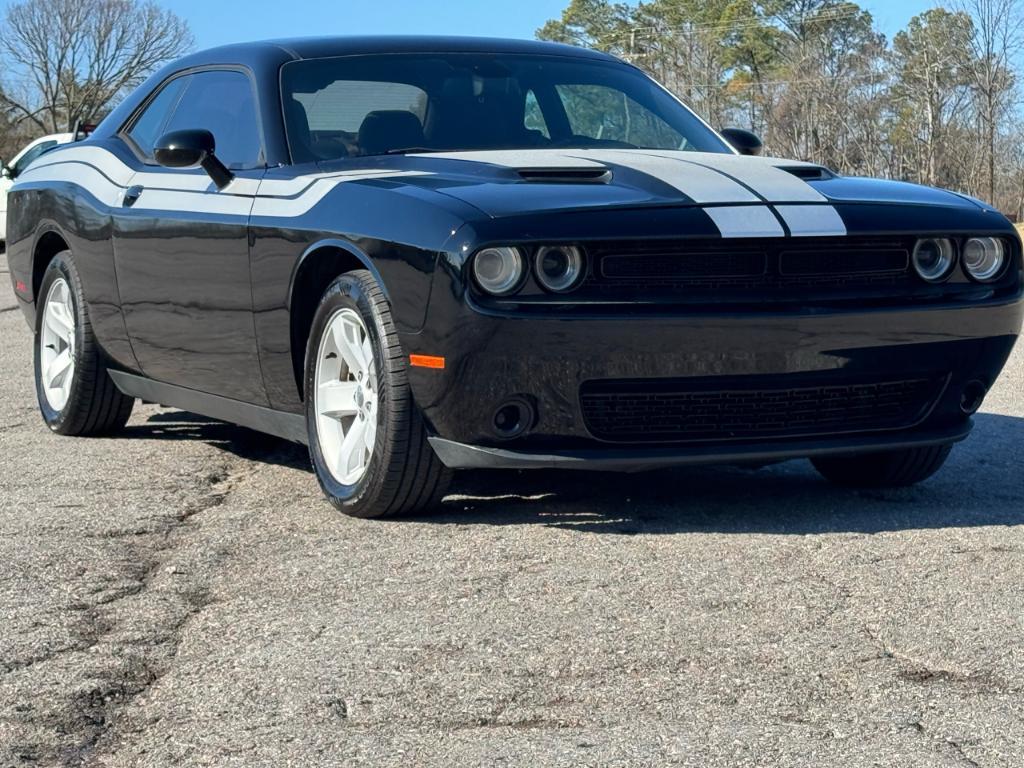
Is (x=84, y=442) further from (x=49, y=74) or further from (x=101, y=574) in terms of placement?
(x=49, y=74)

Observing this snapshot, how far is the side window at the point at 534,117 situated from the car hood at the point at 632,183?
1.16 feet

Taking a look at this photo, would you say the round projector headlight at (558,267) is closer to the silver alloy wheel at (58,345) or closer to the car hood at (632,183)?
the car hood at (632,183)

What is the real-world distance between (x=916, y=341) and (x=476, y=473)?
1565 mm

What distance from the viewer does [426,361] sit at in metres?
4.16

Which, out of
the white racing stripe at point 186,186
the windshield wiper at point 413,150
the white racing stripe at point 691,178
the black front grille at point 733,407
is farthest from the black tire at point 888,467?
the white racing stripe at point 186,186

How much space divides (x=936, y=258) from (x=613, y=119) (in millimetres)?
1494

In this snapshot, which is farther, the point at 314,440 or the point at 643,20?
the point at 643,20

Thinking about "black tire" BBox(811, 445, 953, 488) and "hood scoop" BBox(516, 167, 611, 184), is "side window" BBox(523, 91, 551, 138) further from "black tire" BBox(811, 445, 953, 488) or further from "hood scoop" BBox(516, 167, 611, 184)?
"black tire" BBox(811, 445, 953, 488)

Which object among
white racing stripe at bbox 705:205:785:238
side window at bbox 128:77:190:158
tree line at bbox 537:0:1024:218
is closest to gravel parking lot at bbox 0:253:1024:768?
white racing stripe at bbox 705:205:785:238

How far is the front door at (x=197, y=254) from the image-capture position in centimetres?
505

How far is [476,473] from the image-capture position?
17.6ft

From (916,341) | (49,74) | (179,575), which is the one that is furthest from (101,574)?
(49,74)

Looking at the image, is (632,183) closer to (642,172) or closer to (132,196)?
(642,172)

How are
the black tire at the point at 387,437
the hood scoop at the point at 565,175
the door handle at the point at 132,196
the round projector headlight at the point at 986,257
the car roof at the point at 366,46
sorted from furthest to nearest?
the door handle at the point at 132,196
the car roof at the point at 366,46
the round projector headlight at the point at 986,257
the hood scoop at the point at 565,175
the black tire at the point at 387,437
